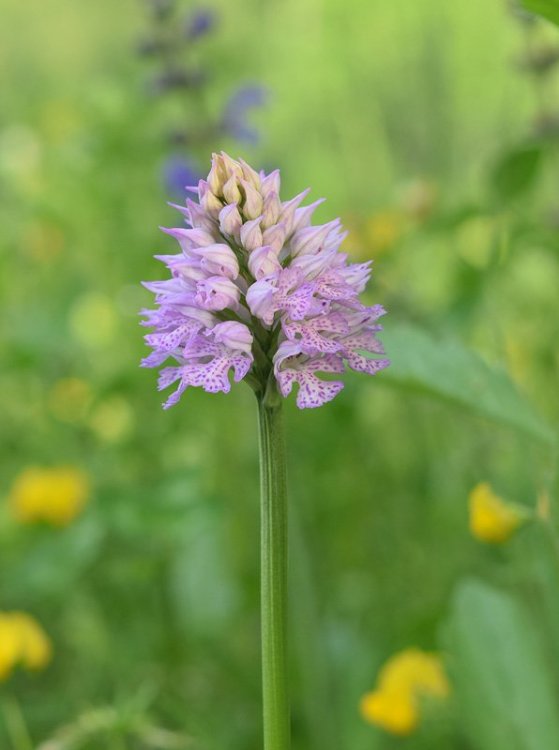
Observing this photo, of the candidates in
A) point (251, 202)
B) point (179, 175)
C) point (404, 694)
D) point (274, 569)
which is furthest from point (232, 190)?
point (179, 175)

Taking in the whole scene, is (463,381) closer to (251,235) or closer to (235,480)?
(251,235)

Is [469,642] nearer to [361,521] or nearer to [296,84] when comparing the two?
[361,521]

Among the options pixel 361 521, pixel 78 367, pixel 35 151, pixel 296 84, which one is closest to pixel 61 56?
pixel 296 84

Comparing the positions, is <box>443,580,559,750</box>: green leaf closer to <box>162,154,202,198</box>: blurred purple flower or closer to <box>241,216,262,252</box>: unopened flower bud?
<box>241,216,262,252</box>: unopened flower bud

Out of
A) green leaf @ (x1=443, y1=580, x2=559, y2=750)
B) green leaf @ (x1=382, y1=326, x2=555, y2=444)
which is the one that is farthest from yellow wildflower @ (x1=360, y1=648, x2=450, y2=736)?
green leaf @ (x1=382, y1=326, x2=555, y2=444)

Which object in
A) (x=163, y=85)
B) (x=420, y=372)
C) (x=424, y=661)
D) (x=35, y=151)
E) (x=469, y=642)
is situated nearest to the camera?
(x=420, y=372)

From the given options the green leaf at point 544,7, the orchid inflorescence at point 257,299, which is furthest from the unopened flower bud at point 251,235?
the green leaf at point 544,7
